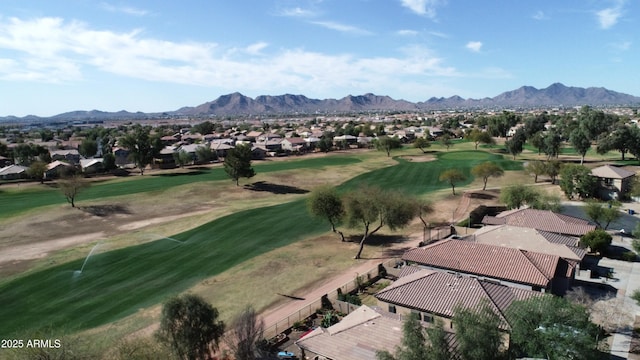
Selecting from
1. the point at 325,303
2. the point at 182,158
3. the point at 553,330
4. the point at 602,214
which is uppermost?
the point at 182,158

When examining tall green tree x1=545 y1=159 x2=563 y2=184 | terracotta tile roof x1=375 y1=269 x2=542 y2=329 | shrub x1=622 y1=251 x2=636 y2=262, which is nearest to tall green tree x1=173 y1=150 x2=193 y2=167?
tall green tree x1=545 y1=159 x2=563 y2=184

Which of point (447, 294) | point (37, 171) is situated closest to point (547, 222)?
point (447, 294)

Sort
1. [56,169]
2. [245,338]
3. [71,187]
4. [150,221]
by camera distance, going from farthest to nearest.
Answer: [56,169], [71,187], [150,221], [245,338]

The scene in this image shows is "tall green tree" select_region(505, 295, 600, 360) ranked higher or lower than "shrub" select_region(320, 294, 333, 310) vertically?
higher

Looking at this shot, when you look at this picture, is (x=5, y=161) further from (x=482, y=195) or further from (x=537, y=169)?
(x=537, y=169)

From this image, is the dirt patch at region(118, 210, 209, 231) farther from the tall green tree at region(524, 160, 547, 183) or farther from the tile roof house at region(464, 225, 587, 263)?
the tall green tree at region(524, 160, 547, 183)

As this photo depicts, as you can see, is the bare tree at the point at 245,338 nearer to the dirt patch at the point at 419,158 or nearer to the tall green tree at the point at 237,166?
the tall green tree at the point at 237,166

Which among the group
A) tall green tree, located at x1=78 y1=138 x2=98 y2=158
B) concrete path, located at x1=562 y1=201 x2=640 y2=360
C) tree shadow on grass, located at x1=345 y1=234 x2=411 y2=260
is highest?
tall green tree, located at x1=78 y1=138 x2=98 y2=158
